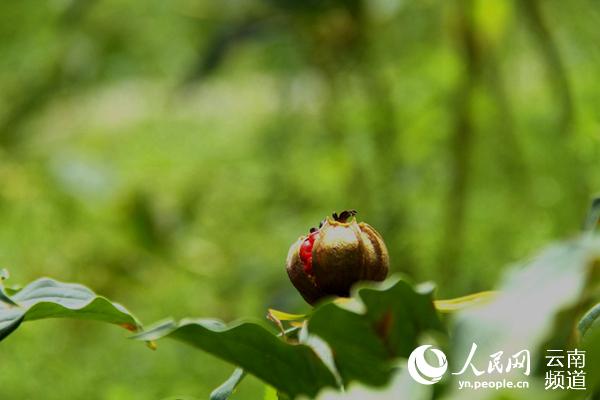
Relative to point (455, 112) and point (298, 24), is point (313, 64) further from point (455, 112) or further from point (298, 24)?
point (455, 112)

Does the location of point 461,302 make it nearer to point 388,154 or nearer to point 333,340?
point 333,340

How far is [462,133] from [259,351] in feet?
3.53

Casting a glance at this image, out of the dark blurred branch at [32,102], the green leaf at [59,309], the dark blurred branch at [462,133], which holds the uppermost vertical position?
the dark blurred branch at [32,102]

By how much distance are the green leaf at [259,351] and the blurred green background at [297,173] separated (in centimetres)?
103

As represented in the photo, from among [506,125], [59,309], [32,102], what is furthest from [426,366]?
[32,102]

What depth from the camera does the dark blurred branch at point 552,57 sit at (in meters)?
1.33

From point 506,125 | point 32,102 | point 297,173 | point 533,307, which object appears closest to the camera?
point 533,307

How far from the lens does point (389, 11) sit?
1.38m

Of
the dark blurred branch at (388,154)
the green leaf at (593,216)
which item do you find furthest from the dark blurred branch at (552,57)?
the green leaf at (593,216)

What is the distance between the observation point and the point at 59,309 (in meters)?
0.37

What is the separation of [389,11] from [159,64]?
134 centimetres

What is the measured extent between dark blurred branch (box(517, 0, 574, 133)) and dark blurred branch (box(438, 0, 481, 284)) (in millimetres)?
78

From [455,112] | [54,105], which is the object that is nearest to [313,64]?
[455,112]

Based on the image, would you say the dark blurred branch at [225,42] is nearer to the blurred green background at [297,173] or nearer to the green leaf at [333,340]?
the blurred green background at [297,173]
